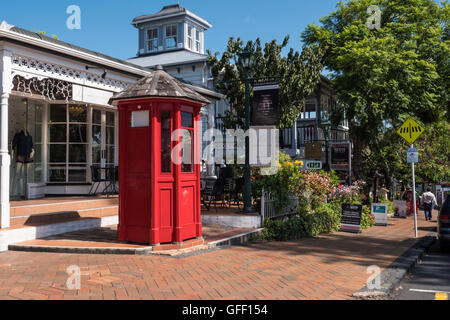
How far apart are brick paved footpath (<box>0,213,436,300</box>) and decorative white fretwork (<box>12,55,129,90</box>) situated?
12.6 ft

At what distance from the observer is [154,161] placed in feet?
21.8

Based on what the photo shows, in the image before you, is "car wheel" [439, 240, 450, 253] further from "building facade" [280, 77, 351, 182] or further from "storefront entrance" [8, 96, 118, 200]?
"building facade" [280, 77, 351, 182]

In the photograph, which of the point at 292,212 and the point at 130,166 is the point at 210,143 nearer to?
the point at 292,212

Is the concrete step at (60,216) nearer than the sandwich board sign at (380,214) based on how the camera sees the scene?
Yes

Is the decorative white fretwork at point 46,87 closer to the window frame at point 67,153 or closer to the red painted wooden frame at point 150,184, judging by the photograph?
the window frame at point 67,153

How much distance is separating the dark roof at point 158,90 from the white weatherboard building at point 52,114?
5.66 feet

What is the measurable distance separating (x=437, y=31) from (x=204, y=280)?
18330mm

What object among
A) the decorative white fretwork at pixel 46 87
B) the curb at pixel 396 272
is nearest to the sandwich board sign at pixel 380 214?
the curb at pixel 396 272

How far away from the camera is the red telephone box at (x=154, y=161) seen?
6.68 metres

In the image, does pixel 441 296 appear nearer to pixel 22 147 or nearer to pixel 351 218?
pixel 351 218

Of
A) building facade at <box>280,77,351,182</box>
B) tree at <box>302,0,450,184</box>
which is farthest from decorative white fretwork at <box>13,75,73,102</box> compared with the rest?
building facade at <box>280,77,351,182</box>

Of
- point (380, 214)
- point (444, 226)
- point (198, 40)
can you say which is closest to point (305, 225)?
point (444, 226)

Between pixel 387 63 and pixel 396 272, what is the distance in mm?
11923
